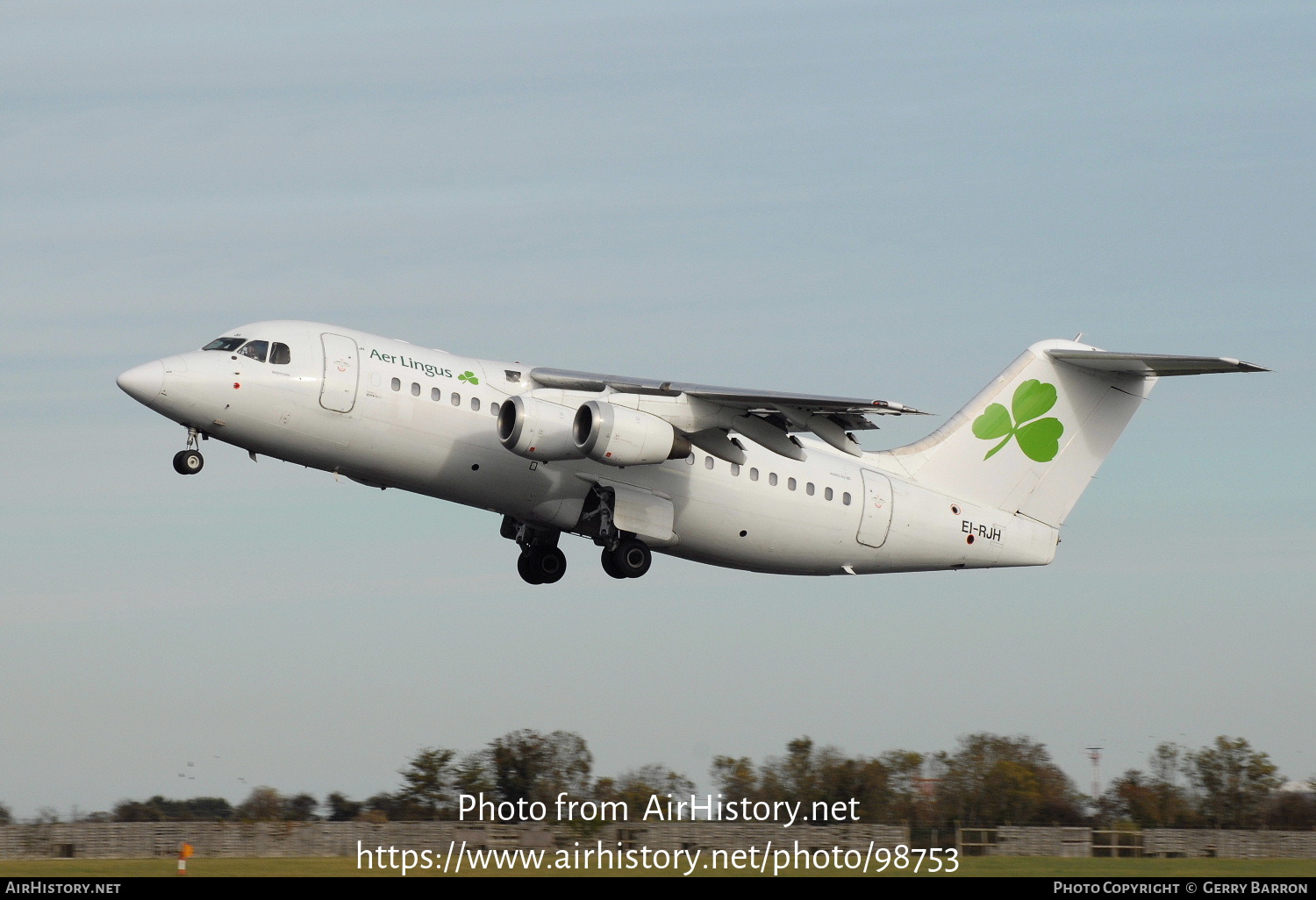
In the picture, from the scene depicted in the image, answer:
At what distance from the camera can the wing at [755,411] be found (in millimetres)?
22000

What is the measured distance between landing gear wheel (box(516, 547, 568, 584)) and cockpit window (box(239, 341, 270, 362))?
5.88 m

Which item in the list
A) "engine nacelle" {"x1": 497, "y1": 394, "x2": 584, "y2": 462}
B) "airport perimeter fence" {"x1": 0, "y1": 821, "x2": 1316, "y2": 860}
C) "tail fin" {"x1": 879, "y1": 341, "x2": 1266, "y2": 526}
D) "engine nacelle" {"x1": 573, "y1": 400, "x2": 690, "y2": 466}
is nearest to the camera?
"airport perimeter fence" {"x1": 0, "y1": 821, "x2": 1316, "y2": 860}

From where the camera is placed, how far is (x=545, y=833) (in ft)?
67.3

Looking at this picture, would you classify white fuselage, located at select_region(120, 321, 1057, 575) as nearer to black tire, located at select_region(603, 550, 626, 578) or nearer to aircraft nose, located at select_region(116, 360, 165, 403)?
aircraft nose, located at select_region(116, 360, 165, 403)

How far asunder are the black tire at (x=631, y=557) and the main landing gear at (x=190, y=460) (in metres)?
6.00

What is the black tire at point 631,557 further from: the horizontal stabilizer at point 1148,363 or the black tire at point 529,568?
the horizontal stabilizer at point 1148,363

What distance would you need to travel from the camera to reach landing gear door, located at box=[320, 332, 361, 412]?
21.5 metres

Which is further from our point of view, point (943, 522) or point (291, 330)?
point (943, 522)

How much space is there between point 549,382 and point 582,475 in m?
1.51

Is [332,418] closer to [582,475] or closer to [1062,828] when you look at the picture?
[582,475]

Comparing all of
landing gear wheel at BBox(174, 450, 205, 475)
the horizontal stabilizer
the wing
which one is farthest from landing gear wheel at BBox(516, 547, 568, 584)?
the horizontal stabilizer

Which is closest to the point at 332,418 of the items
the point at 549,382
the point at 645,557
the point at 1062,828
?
the point at 549,382
